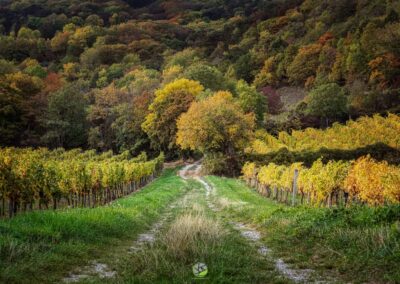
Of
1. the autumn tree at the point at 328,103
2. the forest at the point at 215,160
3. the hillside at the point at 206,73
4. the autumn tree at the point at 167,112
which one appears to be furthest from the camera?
the autumn tree at the point at 328,103

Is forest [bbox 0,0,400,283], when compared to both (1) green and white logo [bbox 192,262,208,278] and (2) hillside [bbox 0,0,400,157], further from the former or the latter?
(2) hillside [bbox 0,0,400,157]

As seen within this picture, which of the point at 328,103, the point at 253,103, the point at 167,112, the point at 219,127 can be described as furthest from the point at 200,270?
the point at 328,103

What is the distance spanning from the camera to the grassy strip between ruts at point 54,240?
27.0 feet

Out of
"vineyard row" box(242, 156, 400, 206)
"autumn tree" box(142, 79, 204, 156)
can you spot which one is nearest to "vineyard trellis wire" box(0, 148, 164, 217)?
"vineyard row" box(242, 156, 400, 206)

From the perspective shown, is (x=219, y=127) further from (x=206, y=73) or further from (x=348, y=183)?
(x=206, y=73)

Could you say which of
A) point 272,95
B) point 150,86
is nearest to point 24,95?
point 150,86

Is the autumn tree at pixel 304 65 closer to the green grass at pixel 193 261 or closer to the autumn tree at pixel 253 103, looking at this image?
the autumn tree at pixel 253 103

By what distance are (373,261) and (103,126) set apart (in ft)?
292

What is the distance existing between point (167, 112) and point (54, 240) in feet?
222

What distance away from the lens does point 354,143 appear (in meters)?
57.3

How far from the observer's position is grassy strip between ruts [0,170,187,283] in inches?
324

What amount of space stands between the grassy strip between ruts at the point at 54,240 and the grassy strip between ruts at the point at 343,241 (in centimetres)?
491

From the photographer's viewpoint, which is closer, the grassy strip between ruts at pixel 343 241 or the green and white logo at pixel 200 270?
the green and white logo at pixel 200 270

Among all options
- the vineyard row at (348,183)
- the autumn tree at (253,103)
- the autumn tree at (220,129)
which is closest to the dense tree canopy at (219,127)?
the autumn tree at (220,129)
